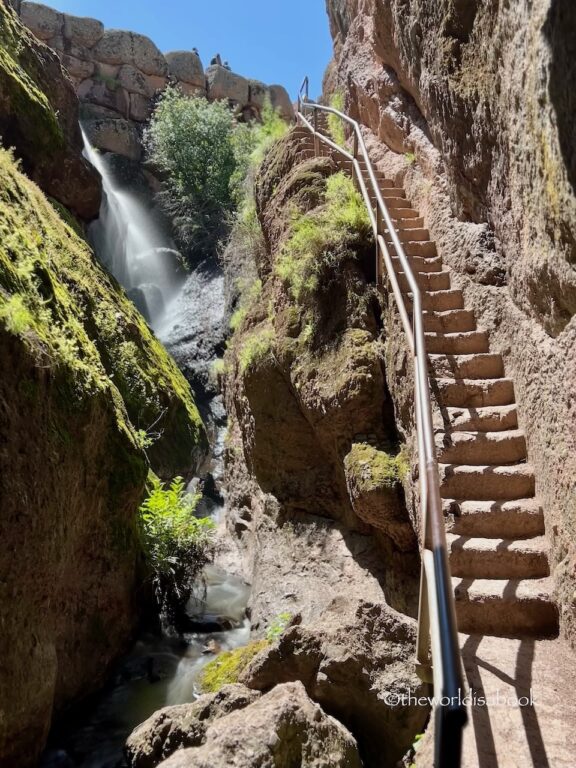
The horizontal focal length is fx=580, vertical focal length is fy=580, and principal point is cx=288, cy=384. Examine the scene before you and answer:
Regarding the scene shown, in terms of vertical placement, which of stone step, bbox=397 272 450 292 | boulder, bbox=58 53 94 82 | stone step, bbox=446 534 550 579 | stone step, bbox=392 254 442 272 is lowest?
stone step, bbox=446 534 550 579

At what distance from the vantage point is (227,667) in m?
5.12

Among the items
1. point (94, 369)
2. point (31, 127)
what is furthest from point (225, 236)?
point (94, 369)

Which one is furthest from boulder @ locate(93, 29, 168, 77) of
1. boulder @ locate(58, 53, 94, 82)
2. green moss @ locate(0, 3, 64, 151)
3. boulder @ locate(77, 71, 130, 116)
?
green moss @ locate(0, 3, 64, 151)

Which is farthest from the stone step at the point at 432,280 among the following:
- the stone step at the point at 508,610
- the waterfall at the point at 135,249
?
the waterfall at the point at 135,249

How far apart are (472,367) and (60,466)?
3.73 m

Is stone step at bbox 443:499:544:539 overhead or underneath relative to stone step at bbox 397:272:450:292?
underneath

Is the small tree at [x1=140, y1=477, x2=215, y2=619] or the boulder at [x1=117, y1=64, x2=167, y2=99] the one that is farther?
the boulder at [x1=117, y1=64, x2=167, y2=99]

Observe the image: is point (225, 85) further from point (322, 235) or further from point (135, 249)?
point (322, 235)

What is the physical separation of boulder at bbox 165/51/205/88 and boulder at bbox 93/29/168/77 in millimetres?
587

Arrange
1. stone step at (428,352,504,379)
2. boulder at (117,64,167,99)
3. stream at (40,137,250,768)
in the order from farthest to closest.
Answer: boulder at (117,64,167,99), stone step at (428,352,504,379), stream at (40,137,250,768)

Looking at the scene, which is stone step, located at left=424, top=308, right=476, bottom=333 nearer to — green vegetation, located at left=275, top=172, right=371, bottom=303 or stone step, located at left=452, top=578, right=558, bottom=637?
green vegetation, located at left=275, top=172, right=371, bottom=303

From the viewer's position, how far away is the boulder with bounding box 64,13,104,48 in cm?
2250

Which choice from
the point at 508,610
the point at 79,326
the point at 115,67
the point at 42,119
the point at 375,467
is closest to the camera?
the point at 508,610

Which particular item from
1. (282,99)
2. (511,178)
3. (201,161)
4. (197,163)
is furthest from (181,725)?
(282,99)
